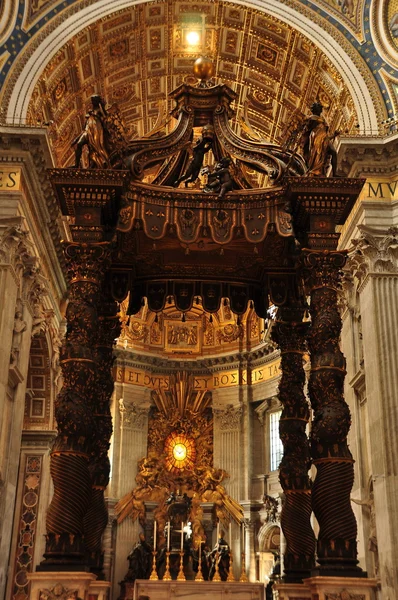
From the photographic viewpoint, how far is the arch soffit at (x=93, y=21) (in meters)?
12.3

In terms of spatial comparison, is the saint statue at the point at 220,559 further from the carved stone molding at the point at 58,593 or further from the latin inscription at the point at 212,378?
the carved stone molding at the point at 58,593

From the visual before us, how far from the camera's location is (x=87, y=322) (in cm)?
636

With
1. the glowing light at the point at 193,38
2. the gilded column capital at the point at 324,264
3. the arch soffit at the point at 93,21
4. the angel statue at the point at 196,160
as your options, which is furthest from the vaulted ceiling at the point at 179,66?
the gilded column capital at the point at 324,264

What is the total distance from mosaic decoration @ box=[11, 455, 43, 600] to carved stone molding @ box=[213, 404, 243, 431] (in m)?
7.57

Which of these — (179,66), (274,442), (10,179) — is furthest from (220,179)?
(274,442)

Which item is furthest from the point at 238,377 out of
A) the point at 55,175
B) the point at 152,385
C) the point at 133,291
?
the point at 55,175

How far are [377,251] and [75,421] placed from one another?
6.87 meters

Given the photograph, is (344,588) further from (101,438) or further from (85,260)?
(85,260)

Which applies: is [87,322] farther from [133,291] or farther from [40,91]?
[40,91]

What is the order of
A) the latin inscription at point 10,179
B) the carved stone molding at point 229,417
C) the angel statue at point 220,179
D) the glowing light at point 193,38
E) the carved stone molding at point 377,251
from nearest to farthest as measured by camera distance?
the angel statue at point 220,179 < the carved stone molding at point 377,251 < the latin inscription at point 10,179 < the glowing light at point 193,38 < the carved stone molding at point 229,417

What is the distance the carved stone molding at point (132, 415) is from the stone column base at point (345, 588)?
15708 millimetres

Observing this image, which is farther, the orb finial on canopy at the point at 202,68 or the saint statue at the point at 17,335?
the saint statue at the point at 17,335

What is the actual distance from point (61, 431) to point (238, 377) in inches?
632

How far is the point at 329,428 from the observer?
6.12m
